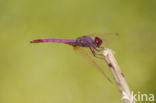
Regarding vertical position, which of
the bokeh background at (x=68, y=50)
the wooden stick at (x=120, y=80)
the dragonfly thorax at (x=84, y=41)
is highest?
the bokeh background at (x=68, y=50)

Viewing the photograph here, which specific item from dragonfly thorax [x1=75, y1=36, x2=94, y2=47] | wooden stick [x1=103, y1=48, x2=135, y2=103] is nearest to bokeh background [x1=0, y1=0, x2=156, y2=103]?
dragonfly thorax [x1=75, y1=36, x2=94, y2=47]

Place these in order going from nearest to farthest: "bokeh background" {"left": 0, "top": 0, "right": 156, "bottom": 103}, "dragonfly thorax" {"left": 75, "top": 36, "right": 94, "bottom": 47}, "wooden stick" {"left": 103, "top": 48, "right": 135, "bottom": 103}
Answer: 1. "wooden stick" {"left": 103, "top": 48, "right": 135, "bottom": 103}
2. "dragonfly thorax" {"left": 75, "top": 36, "right": 94, "bottom": 47}
3. "bokeh background" {"left": 0, "top": 0, "right": 156, "bottom": 103}

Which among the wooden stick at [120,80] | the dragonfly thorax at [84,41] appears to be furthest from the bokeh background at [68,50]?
the wooden stick at [120,80]

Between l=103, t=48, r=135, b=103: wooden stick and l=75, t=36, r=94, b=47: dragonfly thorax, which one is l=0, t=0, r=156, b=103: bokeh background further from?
l=103, t=48, r=135, b=103: wooden stick

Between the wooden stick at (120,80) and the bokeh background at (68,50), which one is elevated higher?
the bokeh background at (68,50)

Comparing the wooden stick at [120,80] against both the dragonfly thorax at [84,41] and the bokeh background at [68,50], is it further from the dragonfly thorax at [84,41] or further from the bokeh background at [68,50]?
the bokeh background at [68,50]

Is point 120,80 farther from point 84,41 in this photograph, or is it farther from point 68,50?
point 68,50

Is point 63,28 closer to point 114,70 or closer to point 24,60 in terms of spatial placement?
point 24,60

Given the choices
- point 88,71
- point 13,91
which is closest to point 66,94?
point 88,71
